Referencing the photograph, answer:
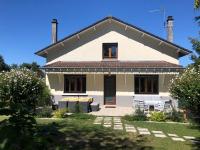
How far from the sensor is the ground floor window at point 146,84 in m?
29.6

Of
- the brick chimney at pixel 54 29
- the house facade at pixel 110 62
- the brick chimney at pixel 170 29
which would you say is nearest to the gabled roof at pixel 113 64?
the house facade at pixel 110 62

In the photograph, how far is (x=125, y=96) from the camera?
29609mm

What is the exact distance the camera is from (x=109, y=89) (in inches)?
1200

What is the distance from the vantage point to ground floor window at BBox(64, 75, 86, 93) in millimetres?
30594

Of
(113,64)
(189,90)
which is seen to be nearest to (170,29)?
(113,64)

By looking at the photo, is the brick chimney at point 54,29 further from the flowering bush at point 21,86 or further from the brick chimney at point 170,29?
the brick chimney at point 170,29

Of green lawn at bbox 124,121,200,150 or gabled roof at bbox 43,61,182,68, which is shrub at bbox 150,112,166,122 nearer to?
green lawn at bbox 124,121,200,150

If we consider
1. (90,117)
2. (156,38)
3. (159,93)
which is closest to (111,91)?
(159,93)

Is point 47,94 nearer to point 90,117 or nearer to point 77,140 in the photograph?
point 90,117

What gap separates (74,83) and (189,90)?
47.7 ft

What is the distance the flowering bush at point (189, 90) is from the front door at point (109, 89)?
10.3 metres

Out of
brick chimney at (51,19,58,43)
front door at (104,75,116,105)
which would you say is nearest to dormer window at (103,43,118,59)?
front door at (104,75,116,105)

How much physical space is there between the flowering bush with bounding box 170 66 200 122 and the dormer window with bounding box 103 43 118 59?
11.4 meters

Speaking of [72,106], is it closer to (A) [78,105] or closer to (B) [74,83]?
(A) [78,105]
